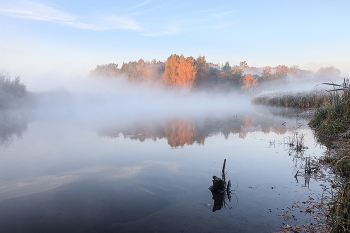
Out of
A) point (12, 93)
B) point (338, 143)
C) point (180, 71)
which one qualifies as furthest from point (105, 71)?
point (338, 143)

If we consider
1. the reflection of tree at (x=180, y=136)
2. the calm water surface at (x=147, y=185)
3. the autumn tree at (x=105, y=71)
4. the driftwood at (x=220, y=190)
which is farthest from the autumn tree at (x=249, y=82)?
the driftwood at (x=220, y=190)

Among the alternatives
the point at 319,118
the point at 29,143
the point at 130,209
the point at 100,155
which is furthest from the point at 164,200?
the point at 319,118

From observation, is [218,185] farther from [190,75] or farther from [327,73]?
[327,73]

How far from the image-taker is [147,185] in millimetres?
6180

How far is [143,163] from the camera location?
7.95 metres

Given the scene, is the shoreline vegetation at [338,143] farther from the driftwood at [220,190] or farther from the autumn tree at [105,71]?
the autumn tree at [105,71]

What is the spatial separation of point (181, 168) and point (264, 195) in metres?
2.48

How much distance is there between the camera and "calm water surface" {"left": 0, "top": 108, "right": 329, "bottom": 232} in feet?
14.7

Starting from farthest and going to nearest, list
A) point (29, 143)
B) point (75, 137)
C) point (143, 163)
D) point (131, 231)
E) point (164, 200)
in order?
point (75, 137), point (29, 143), point (143, 163), point (164, 200), point (131, 231)

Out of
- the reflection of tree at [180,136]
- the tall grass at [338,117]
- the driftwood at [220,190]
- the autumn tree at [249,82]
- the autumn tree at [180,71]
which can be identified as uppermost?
the autumn tree at [180,71]

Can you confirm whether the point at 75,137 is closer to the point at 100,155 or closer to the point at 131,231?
the point at 100,155

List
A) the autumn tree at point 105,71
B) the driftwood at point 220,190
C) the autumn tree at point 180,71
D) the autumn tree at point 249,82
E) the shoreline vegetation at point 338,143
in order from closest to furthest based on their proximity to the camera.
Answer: the shoreline vegetation at point 338,143 < the driftwood at point 220,190 < the autumn tree at point 180,71 < the autumn tree at point 249,82 < the autumn tree at point 105,71

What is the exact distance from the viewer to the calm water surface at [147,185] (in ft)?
14.7

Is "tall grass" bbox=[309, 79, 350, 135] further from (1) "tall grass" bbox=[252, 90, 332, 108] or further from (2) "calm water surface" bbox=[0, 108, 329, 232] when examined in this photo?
(1) "tall grass" bbox=[252, 90, 332, 108]
